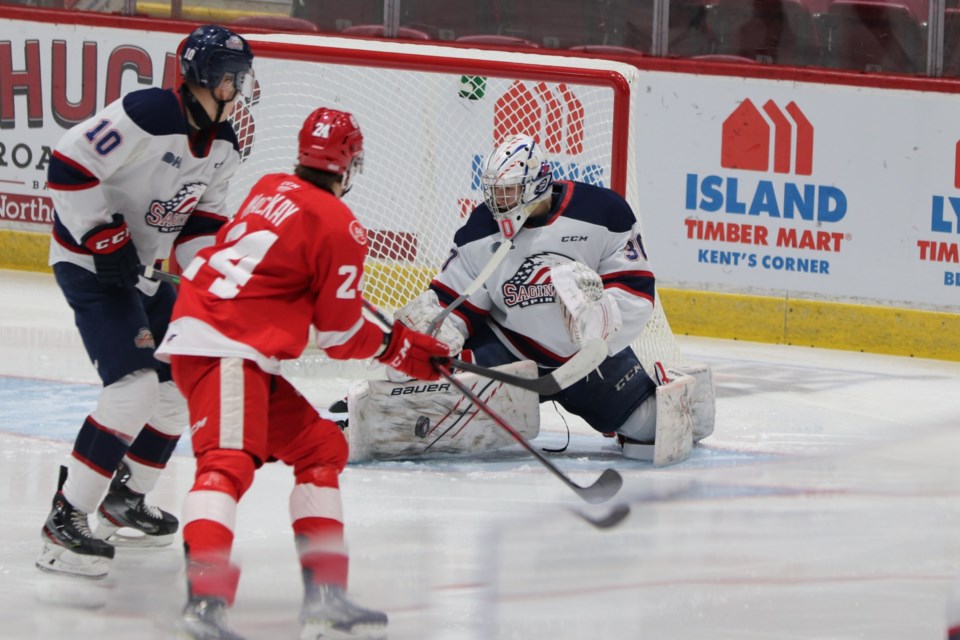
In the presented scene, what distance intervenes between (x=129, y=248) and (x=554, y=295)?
141cm

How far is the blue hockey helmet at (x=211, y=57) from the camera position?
3113 mm

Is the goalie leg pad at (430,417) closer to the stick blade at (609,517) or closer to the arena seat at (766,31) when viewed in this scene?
the stick blade at (609,517)

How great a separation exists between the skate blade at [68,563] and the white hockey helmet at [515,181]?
155 centimetres

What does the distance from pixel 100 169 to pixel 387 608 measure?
1097 mm

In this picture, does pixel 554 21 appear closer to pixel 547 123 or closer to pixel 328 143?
pixel 547 123

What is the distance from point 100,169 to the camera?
3066 mm

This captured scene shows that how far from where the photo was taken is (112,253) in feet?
9.95

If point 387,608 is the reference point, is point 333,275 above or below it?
above

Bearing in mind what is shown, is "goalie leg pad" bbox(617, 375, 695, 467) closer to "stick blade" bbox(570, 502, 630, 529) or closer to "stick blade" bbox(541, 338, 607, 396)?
"stick blade" bbox(541, 338, 607, 396)

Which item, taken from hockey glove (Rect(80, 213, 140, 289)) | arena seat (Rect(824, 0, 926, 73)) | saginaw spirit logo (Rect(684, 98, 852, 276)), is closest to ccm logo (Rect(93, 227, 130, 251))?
hockey glove (Rect(80, 213, 140, 289))

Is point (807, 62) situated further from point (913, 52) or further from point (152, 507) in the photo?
point (152, 507)

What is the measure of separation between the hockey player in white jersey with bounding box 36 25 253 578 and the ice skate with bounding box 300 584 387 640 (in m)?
0.70

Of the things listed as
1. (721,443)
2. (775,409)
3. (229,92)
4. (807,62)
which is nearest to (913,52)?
(807,62)

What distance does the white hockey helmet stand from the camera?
3.99m
